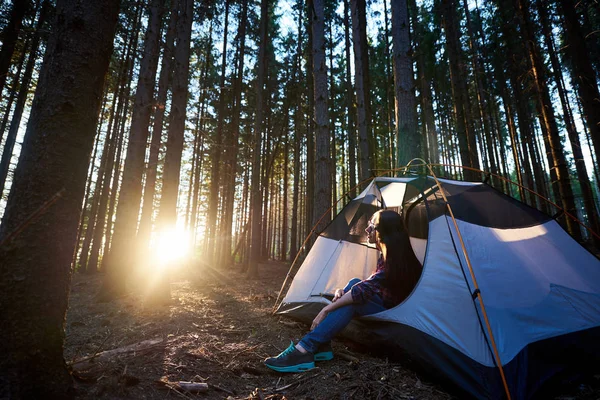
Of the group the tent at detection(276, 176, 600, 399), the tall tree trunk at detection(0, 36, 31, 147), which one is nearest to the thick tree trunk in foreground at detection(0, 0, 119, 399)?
the tent at detection(276, 176, 600, 399)

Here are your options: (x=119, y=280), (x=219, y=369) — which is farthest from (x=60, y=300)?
(x=119, y=280)

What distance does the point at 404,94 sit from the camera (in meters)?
5.48

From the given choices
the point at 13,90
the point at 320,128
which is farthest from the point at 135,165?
the point at 13,90

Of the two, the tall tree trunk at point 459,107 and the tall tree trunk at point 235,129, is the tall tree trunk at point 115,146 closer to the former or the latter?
the tall tree trunk at point 235,129

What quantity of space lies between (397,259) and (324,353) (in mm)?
1318

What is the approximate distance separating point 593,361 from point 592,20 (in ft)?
63.8

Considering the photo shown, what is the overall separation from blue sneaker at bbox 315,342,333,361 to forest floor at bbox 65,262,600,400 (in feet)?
0.22

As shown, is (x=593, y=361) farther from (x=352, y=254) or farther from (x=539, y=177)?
(x=539, y=177)

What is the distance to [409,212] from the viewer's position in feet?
12.5

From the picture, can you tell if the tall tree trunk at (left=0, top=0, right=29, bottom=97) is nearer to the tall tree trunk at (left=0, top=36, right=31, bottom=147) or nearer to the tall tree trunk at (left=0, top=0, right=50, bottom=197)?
the tall tree trunk at (left=0, top=0, right=50, bottom=197)

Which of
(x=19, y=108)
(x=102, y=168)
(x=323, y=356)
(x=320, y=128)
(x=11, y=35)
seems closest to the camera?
(x=323, y=356)

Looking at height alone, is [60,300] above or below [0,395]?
above

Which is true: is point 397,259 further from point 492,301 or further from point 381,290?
point 492,301

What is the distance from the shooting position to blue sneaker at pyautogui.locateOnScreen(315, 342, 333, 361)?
3005 mm
